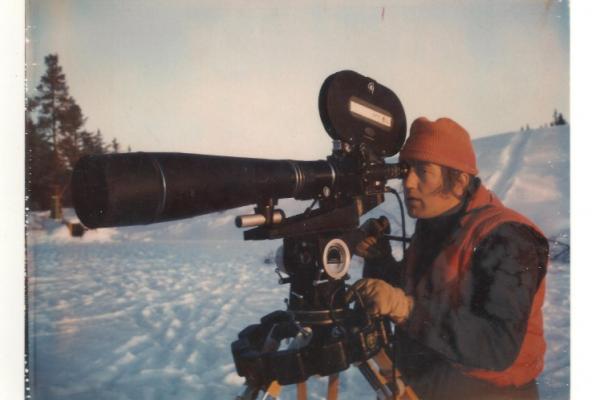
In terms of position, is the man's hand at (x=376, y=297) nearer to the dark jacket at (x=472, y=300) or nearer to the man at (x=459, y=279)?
the man at (x=459, y=279)

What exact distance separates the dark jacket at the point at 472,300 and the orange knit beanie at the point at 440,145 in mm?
86

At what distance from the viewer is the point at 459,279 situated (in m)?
1.19

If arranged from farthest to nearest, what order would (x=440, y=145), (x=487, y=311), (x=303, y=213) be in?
1. (x=440, y=145)
2. (x=487, y=311)
3. (x=303, y=213)

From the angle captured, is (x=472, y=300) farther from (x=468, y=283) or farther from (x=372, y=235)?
(x=372, y=235)

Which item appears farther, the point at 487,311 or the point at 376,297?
the point at 487,311

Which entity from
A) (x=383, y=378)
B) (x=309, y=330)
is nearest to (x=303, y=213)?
(x=309, y=330)

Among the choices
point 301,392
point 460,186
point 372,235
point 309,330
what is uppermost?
point 460,186

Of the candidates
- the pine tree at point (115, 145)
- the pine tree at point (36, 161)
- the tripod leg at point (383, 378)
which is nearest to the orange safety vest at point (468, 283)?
the tripod leg at point (383, 378)

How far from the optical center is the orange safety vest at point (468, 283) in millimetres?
1191

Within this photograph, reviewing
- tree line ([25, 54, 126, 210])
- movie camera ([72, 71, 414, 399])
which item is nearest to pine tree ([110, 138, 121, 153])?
tree line ([25, 54, 126, 210])

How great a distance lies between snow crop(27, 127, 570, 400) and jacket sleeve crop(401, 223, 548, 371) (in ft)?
0.54

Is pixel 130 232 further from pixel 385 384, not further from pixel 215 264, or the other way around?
pixel 385 384

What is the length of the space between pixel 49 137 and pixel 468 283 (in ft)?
3.10
